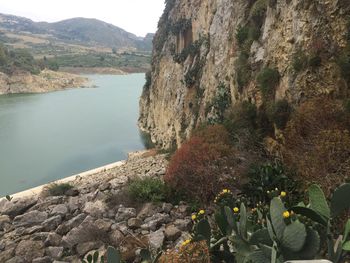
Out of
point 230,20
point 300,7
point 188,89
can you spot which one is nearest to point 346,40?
point 300,7

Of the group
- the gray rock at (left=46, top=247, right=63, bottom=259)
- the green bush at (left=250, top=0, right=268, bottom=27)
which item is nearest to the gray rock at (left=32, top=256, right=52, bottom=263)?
the gray rock at (left=46, top=247, right=63, bottom=259)

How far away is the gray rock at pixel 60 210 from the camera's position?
420 inches

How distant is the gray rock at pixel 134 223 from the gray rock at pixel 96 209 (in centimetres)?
141

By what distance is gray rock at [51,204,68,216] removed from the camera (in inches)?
420

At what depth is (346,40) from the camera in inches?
400

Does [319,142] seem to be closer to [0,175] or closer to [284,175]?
[284,175]

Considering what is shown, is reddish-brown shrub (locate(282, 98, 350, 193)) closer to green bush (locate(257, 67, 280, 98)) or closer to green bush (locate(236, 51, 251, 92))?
Answer: green bush (locate(257, 67, 280, 98))

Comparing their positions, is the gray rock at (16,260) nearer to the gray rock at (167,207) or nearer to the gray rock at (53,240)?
the gray rock at (53,240)

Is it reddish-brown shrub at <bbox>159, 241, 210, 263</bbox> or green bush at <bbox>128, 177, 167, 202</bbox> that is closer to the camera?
reddish-brown shrub at <bbox>159, 241, 210, 263</bbox>

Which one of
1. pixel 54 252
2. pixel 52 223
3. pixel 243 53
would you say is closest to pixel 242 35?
pixel 243 53

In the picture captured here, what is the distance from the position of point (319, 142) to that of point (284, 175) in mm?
1176

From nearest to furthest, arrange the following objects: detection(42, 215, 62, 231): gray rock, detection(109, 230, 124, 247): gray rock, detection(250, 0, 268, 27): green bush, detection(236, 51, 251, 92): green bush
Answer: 1. detection(109, 230, 124, 247): gray rock
2. detection(42, 215, 62, 231): gray rock
3. detection(236, 51, 251, 92): green bush
4. detection(250, 0, 268, 27): green bush

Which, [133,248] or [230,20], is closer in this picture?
[133,248]

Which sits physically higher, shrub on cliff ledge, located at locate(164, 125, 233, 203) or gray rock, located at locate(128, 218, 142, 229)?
shrub on cliff ledge, located at locate(164, 125, 233, 203)
